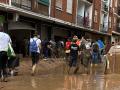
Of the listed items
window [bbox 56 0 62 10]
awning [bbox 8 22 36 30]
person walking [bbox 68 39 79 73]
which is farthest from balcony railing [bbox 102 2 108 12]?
person walking [bbox 68 39 79 73]

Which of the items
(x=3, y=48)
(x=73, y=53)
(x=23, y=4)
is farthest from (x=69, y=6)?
(x=3, y=48)

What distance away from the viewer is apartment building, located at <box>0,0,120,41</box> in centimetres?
2671

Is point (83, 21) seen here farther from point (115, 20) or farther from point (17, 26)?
point (115, 20)

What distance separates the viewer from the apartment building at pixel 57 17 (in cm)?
2671

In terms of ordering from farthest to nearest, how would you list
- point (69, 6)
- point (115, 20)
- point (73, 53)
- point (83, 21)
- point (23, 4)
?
point (115, 20)
point (83, 21)
point (69, 6)
point (23, 4)
point (73, 53)

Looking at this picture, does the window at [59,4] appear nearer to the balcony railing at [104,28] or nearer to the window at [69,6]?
the window at [69,6]

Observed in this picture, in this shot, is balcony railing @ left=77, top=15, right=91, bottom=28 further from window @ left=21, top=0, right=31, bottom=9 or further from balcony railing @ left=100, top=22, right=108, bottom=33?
window @ left=21, top=0, right=31, bottom=9

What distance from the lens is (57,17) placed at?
35.7 meters

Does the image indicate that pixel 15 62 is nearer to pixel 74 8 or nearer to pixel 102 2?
pixel 74 8

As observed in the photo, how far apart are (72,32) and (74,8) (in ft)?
7.64

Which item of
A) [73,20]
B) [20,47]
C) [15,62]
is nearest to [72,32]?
[73,20]

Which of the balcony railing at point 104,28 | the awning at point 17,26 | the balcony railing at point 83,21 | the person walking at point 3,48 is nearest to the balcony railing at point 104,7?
the balcony railing at point 104,28

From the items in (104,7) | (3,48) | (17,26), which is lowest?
(3,48)

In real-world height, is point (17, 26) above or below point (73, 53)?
above
